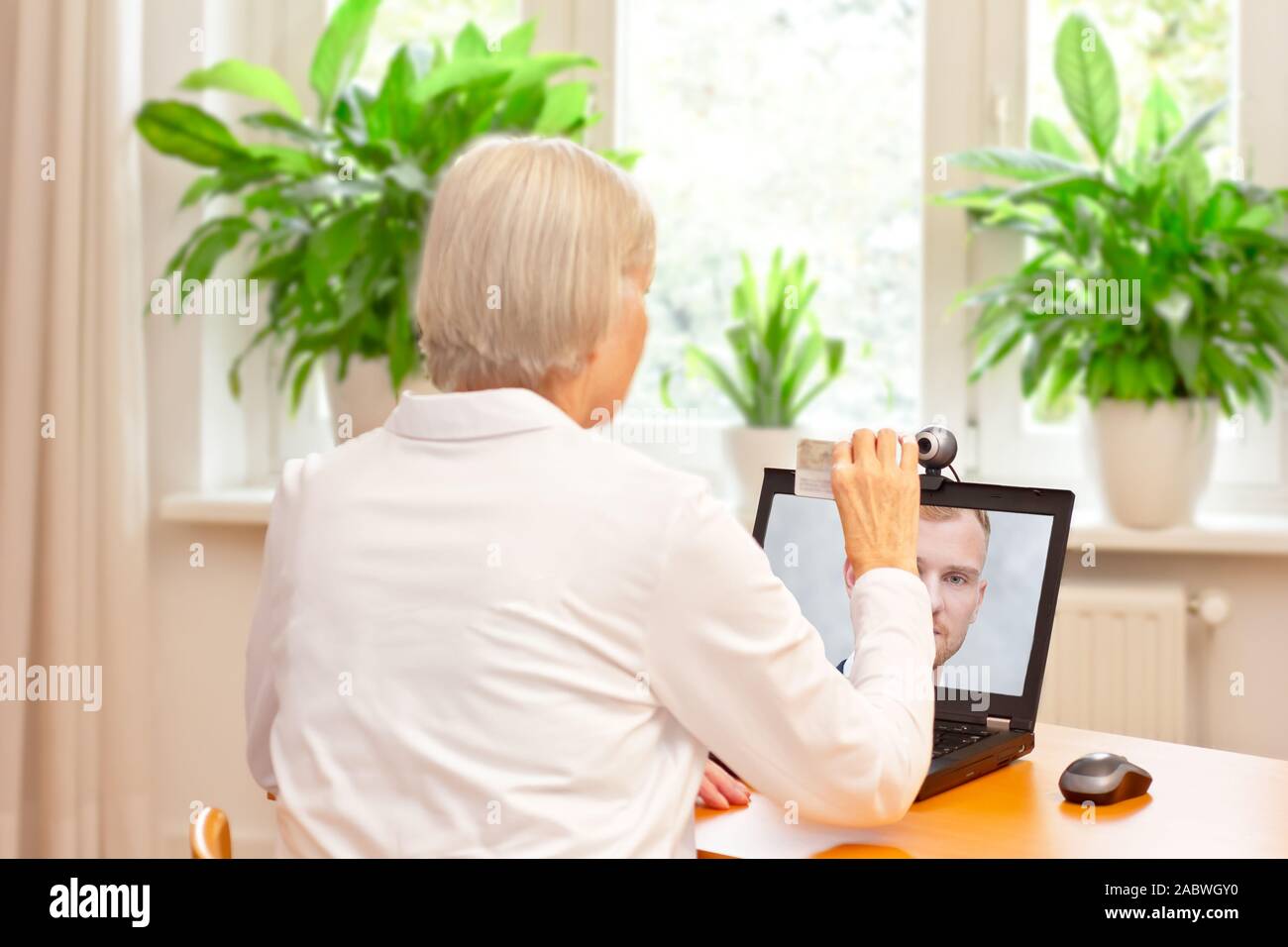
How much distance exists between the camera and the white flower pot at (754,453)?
271 centimetres

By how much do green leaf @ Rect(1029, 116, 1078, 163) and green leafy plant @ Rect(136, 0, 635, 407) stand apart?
31.4 inches

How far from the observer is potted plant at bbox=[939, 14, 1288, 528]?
241 cm

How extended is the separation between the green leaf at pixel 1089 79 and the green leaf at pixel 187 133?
1.57 metres

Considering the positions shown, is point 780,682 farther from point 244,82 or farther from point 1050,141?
point 244,82

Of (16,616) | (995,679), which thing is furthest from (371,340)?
(995,679)

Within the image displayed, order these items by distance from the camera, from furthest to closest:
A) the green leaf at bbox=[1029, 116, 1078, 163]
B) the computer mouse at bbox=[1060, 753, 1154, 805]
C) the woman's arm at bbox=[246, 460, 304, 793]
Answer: the green leaf at bbox=[1029, 116, 1078, 163] < the computer mouse at bbox=[1060, 753, 1154, 805] < the woman's arm at bbox=[246, 460, 304, 793]

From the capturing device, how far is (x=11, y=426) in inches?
103

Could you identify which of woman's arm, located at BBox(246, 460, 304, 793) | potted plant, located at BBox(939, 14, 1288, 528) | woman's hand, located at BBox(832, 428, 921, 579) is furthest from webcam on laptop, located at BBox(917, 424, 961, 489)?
potted plant, located at BBox(939, 14, 1288, 528)

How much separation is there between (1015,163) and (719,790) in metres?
1.55

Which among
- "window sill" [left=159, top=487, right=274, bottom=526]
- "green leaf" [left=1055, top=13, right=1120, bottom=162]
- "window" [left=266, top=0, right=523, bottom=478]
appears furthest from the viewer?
"window" [left=266, top=0, right=523, bottom=478]

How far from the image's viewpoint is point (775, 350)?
271cm

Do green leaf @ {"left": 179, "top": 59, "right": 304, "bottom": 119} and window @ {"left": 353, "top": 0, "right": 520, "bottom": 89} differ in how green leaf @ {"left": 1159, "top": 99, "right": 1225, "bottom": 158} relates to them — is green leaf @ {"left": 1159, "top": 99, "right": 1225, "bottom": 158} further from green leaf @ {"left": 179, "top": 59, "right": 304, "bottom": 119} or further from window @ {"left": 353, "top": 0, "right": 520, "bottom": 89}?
green leaf @ {"left": 179, "top": 59, "right": 304, "bottom": 119}

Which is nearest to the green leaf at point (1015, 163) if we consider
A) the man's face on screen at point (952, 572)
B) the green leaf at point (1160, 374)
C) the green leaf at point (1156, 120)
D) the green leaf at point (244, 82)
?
the green leaf at point (1156, 120)

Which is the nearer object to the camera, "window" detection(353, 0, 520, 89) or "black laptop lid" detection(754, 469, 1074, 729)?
"black laptop lid" detection(754, 469, 1074, 729)
